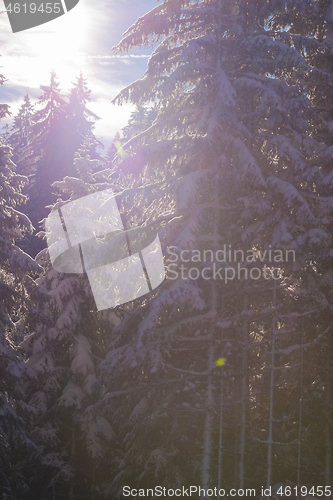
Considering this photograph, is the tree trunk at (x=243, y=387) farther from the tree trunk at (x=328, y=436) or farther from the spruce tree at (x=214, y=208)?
the tree trunk at (x=328, y=436)

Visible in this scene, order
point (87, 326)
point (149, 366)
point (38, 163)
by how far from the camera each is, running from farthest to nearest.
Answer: point (38, 163)
point (87, 326)
point (149, 366)

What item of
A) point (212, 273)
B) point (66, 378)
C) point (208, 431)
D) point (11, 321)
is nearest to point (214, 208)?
point (212, 273)

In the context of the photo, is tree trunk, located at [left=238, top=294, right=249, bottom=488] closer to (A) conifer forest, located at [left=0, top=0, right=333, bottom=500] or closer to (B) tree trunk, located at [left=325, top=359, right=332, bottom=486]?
(A) conifer forest, located at [left=0, top=0, right=333, bottom=500]

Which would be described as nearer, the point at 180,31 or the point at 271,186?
the point at 271,186

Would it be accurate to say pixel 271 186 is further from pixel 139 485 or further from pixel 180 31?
pixel 139 485

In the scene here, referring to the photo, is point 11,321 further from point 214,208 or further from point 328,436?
point 328,436

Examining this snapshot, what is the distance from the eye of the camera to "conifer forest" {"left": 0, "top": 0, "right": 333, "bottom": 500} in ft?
39.3

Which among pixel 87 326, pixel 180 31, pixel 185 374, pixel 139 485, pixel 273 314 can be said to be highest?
pixel 180 31

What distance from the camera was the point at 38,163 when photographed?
123 feet

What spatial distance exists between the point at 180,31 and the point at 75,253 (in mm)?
9015

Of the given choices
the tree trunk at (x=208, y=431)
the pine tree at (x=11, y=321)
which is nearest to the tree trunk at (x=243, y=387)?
the tree trunk at (x=208, y=431)

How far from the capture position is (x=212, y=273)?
40.6 feet

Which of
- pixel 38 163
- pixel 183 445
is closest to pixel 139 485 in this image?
pixel 183 445

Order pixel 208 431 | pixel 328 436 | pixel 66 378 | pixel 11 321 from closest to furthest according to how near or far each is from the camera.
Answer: pixel 208 431 → pixel 11 321 → pixel 328 436 → pixel 66 378
